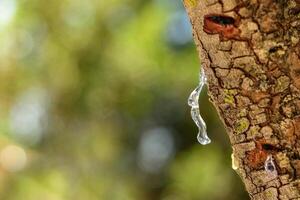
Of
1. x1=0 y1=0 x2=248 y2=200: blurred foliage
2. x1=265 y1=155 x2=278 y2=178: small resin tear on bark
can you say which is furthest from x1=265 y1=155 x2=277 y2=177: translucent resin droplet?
x1=0 y1=0 x2=248 y2=200: blurred foliage

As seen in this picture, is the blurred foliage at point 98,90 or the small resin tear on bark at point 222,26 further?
the blurred foliage at point 98,90

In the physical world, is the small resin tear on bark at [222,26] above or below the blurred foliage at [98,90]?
above

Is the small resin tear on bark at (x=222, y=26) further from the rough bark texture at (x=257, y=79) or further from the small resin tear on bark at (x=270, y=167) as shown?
the small resin tear on bark at (x=270, y=167)

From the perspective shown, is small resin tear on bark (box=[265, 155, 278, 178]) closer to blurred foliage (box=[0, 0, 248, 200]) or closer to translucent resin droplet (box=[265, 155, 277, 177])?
translucent resin droplet (box=[265, 155, 277, 177])

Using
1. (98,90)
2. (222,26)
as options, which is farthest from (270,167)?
(98,90)

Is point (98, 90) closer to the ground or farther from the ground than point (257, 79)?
closer to the ground

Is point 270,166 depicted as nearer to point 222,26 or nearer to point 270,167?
point 270,167

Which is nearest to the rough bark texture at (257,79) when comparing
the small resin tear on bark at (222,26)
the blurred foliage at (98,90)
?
the small resin tear on bark at (222,26)

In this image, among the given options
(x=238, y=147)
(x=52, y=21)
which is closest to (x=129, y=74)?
(x=52, y=21)
